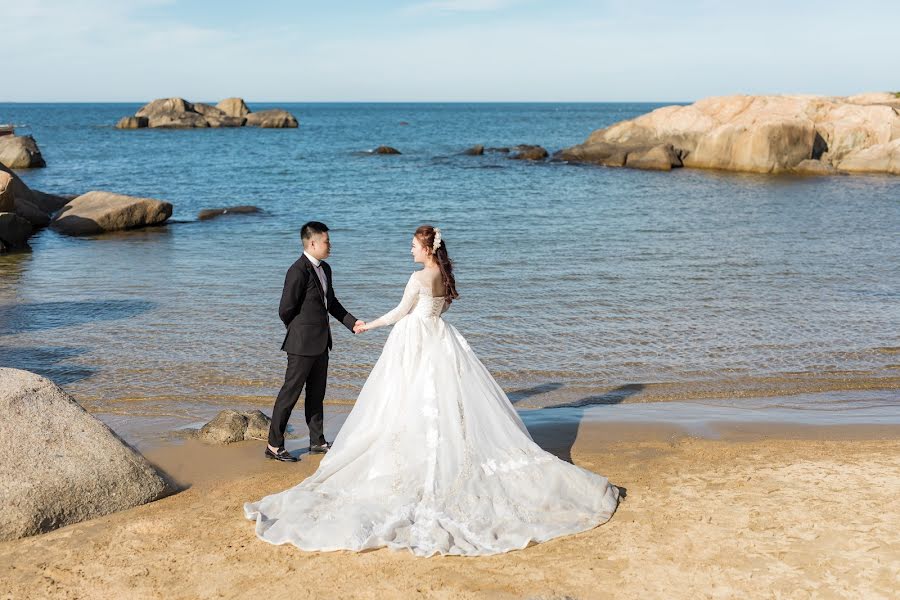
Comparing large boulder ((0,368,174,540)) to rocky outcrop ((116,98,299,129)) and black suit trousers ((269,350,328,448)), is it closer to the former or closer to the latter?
black suit trousers ((269,350,328,448))

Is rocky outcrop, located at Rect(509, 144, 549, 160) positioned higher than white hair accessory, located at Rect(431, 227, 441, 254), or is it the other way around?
white hair accessory, located at Rect(431, 227, 441, 254)

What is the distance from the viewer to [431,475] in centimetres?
617

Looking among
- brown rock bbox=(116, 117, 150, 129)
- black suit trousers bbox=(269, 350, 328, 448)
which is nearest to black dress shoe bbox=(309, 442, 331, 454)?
black suit trousers bbox=(269, 350, 328, 448)

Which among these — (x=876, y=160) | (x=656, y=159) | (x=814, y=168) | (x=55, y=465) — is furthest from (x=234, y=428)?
(x=876, y=160)

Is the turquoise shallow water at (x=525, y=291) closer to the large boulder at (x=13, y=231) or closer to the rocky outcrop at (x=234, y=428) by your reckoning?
the large boulder at (x=13, y=231)

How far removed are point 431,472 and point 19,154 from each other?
4644cm

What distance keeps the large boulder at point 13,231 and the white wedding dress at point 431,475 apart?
688 inches

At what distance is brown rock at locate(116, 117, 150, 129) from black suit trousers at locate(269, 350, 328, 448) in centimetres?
9248

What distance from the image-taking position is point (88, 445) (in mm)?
6492

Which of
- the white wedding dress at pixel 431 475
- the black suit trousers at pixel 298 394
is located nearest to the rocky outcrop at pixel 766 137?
the black suit trousers at pixel 298 394

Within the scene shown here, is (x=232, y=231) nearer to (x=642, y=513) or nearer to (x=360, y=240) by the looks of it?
(x=360, y=240)

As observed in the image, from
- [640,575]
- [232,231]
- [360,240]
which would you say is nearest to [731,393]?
[640,575]

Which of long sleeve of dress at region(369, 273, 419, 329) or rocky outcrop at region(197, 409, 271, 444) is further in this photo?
rocky outcrop at region(197, 409, 271, 444)

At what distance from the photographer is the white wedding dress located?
5.82m
